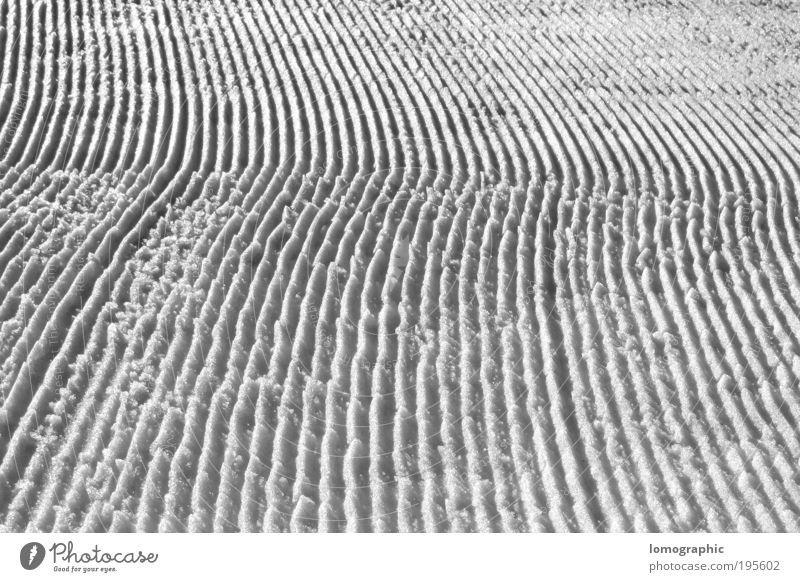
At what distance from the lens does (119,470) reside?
3.01 meters

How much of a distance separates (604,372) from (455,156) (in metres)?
1.85
